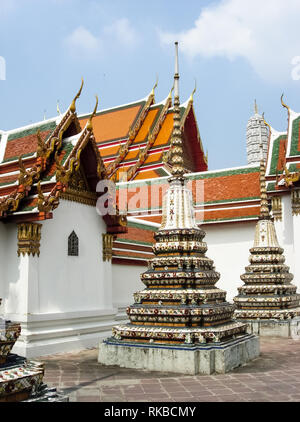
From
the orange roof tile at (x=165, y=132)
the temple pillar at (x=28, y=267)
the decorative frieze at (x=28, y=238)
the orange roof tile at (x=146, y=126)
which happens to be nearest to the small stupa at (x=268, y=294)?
the temple pillar at (x=28, y=267)

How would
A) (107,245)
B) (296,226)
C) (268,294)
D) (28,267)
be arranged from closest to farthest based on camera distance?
1. (28,267)
2. (107,245)
3. (268,294)
4. (296,226)

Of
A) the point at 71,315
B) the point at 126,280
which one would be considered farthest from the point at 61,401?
the point at 126,280

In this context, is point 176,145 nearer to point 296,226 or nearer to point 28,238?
point 28,238

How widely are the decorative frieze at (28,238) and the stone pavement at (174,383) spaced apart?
197cm

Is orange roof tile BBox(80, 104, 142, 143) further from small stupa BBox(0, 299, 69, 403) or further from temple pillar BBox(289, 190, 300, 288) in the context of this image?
small stupa BBox(0, 299, 69, 403)

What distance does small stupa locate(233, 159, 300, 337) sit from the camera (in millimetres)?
10898

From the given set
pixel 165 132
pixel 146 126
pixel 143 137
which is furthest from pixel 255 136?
pixel 143 137

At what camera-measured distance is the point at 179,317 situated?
21.9 ft

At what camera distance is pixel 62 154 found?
9.08 metres

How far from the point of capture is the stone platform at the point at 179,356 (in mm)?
6191

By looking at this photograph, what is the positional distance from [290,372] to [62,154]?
Answer: 565cm

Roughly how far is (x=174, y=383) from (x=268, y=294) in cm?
647

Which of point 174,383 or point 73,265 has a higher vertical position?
point 73,265

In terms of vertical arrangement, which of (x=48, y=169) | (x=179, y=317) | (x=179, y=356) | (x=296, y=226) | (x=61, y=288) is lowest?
(x=179, y=356)
